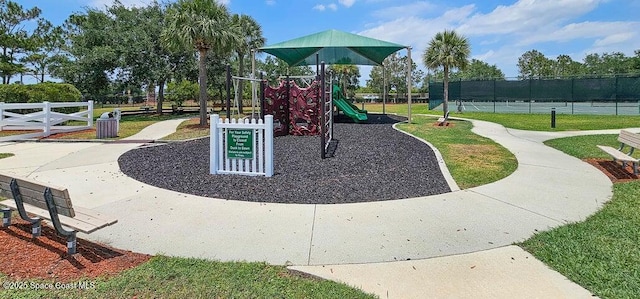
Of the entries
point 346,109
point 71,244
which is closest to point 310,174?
point 71,244

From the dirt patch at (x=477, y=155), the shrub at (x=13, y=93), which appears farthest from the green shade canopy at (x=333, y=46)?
the shrub at (x=13, y=93)

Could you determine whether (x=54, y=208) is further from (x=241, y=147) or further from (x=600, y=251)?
(x=600, y=251)

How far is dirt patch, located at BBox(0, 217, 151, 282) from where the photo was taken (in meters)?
3.29

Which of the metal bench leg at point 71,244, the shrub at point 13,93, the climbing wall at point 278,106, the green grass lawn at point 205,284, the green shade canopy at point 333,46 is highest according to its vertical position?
the green shade canopy at point 333,46

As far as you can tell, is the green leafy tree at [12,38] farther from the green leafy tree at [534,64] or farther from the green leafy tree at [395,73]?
the green leafy tree at [534,64]

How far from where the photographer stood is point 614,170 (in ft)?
26.3

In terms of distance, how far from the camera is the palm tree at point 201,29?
682 inches

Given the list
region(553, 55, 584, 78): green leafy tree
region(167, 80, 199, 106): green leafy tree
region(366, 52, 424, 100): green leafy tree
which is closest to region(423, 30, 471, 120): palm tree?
region(167, 80, 199, 106): green leafy tree

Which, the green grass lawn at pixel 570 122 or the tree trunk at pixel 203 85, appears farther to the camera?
the tree trunk at pixel 203 85

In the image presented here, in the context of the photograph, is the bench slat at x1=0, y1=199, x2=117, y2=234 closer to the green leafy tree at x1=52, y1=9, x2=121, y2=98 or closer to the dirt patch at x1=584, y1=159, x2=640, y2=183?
the dirt patch at x1=584, y1=159, x2=640, y2=183

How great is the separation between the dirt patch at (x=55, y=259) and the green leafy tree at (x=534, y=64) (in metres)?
84.6

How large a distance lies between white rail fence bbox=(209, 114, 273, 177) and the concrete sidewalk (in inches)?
58.2

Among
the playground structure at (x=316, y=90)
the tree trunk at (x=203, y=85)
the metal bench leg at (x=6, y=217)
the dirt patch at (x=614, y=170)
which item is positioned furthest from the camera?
the tree trunk at (x=203, y=85)

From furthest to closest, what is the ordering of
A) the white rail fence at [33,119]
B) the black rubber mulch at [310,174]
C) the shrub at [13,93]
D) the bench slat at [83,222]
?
1. the shrub at [13,93]
2. the white rail fence at [33,119]
3. the black rubber mulch at [310,174]
4. the bench slat at [83,222]
